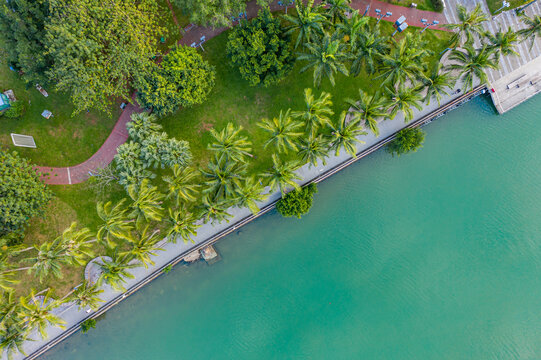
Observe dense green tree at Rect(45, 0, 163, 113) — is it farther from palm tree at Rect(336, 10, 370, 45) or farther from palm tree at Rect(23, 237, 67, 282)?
palm tree at Rect(336, 10, 370, 45)

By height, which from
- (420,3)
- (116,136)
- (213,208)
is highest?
(116,136)

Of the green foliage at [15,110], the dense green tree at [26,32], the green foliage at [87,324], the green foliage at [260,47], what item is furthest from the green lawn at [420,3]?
the green foliage at [87,324]

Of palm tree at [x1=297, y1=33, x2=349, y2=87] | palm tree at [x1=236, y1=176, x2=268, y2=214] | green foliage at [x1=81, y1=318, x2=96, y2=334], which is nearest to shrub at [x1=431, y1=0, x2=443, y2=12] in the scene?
palm tree at [x1=297, y1=33, x2=349, y2=87]

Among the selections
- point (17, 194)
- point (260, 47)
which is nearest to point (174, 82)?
point (260, 47)

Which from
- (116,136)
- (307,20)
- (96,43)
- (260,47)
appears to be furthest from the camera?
(116,136)

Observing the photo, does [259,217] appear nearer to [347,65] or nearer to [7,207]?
[347,65]

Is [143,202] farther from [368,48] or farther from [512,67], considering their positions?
[512,67]

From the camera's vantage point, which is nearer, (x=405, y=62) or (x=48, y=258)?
(x=405, y=62)
